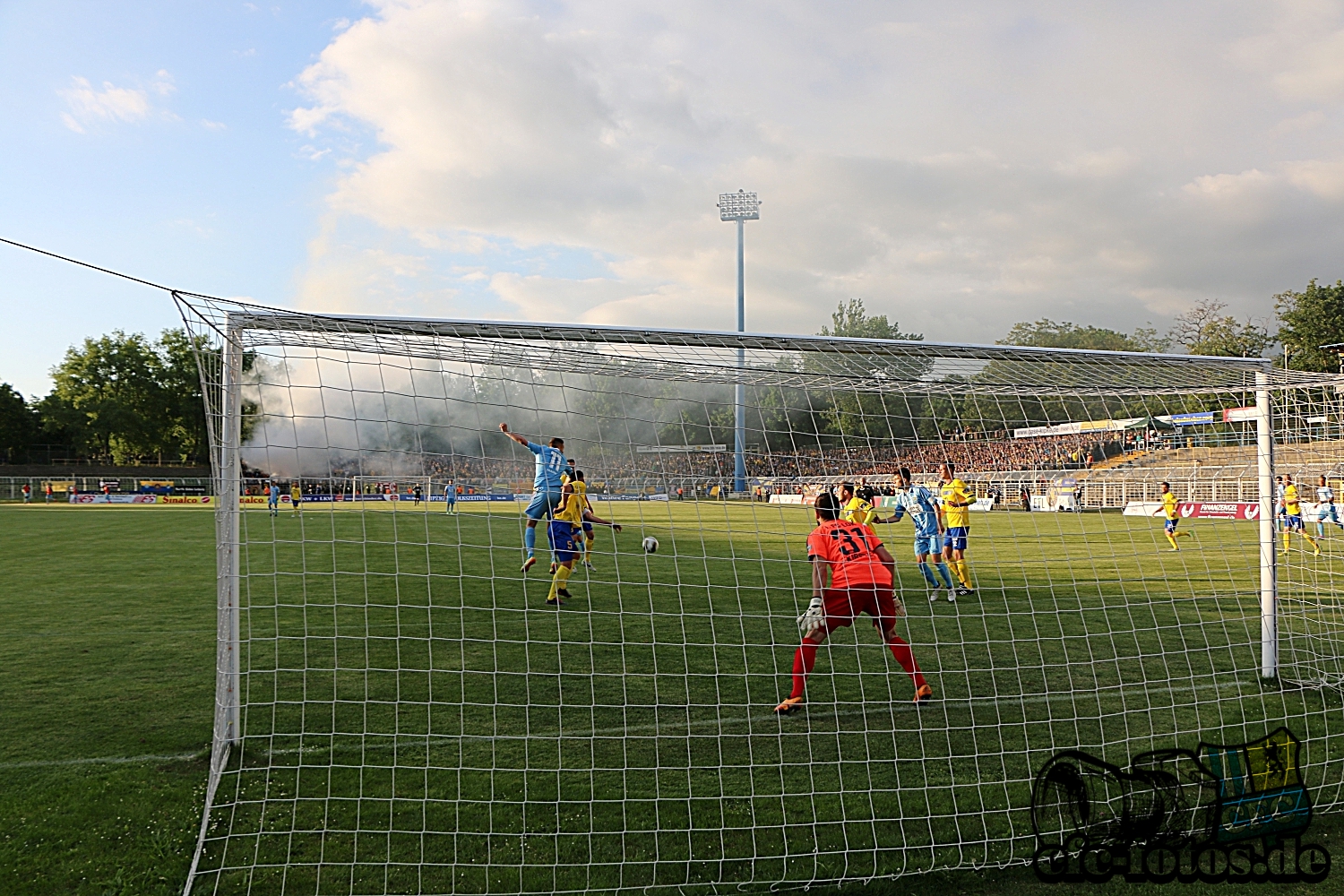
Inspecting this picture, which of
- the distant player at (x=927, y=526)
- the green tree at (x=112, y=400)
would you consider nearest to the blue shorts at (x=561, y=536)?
the distant player at (x=927, y=526)

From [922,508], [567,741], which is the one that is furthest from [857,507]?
[567,741]

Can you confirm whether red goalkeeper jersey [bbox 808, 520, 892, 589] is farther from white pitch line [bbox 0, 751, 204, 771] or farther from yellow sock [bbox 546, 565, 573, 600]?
yellow sock [bbox 546, 565, 573, 600]

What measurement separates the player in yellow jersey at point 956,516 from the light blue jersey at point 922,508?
11 centimetres

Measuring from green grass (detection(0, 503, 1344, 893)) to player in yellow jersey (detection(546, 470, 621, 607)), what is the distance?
417mm

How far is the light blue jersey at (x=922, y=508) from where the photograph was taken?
10.0 metres

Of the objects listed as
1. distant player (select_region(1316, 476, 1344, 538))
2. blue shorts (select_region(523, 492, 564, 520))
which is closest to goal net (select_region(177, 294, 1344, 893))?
distant player (select_region(1316, 476, 1344, 538))

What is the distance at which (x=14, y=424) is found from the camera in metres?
58.2

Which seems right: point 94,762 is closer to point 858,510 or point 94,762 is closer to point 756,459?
point 858,510

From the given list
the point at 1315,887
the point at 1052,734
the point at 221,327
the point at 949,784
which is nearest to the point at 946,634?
the point at 1052,734

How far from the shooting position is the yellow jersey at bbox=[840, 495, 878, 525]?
893 cm

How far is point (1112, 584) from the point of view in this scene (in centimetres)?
1152

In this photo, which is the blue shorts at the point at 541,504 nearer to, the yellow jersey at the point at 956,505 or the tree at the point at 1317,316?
the yellow jersey at the point at 956,505

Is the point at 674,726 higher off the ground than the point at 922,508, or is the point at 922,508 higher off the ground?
the point at 922,508

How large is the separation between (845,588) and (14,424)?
7225 cm
